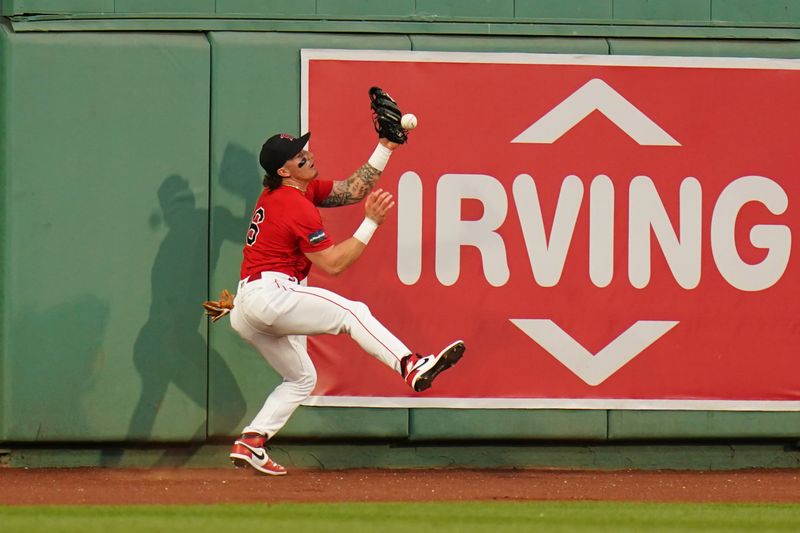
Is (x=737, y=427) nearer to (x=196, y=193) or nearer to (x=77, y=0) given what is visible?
(x=196, y=193)

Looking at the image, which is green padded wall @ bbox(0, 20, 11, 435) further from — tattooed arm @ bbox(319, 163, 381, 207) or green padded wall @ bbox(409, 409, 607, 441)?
green padded wall @ bbox(409, 409, 607, 441)

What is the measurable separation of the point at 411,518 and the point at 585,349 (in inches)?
89.6

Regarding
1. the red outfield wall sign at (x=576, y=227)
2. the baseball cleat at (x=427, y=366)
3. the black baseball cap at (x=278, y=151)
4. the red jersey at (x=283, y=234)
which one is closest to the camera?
the baseball cleat at (x=427, y=366)

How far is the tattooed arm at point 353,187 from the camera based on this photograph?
772 centimetres

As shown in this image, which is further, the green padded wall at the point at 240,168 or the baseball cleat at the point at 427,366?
the green padded wall at the point at 240,168

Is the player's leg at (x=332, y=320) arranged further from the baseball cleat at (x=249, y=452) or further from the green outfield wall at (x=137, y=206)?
the green outfield wall at (x=137, y=206)

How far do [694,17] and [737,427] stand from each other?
241cm

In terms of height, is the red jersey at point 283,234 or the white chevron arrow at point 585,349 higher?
the red jersey at point 283,234

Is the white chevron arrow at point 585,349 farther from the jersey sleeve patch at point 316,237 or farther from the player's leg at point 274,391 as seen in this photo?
the jersey sleeve patch at point 316,237

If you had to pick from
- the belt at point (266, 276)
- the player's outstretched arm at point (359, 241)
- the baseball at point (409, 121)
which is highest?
the baseball at point (409, 121)

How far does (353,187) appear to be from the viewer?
7.75 m

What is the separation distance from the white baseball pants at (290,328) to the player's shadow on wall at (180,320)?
0.54 meters

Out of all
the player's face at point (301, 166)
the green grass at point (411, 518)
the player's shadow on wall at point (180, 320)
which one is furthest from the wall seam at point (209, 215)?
the green grass at point (411, 518)

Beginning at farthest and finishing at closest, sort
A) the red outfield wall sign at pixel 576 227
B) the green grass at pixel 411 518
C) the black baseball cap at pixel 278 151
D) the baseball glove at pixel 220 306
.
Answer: the red outfield wall sign at pixel 576 227, the baseball glove at pixel 220 306, the black baseball cap at pixel 278 151, the green grass at pixel 411 518
